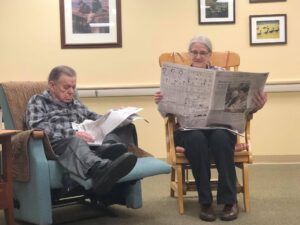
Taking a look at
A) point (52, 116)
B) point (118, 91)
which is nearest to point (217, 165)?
point (52, 116)

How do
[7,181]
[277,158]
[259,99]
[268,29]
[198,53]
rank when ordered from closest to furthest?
[7,181] < [259,99] < [198,53] < [268,29] < [277,158]

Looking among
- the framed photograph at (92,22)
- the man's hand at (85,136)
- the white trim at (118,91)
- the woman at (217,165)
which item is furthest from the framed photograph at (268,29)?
the man's hand at (85,136)

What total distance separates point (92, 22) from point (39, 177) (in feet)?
7.82

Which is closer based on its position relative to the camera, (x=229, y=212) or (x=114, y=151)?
(x=114, y=151)

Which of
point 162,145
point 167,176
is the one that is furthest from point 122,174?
point 162,145

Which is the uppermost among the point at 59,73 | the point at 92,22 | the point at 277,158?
the point at 92,22

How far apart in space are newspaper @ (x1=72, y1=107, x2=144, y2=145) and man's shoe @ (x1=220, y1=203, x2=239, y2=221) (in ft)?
2.36

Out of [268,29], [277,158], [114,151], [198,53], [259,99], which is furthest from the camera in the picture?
[277,158]

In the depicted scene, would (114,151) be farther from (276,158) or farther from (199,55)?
(276,158)

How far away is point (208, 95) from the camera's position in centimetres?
271

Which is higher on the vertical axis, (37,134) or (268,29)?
(268,29)

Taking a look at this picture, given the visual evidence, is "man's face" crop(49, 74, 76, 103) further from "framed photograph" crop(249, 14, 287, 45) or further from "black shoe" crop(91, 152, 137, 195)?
"framed photograph" crop(249, 14, 287, 45)

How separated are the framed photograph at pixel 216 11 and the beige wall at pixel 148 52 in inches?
2.0

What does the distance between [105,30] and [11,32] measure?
0.90 metres
